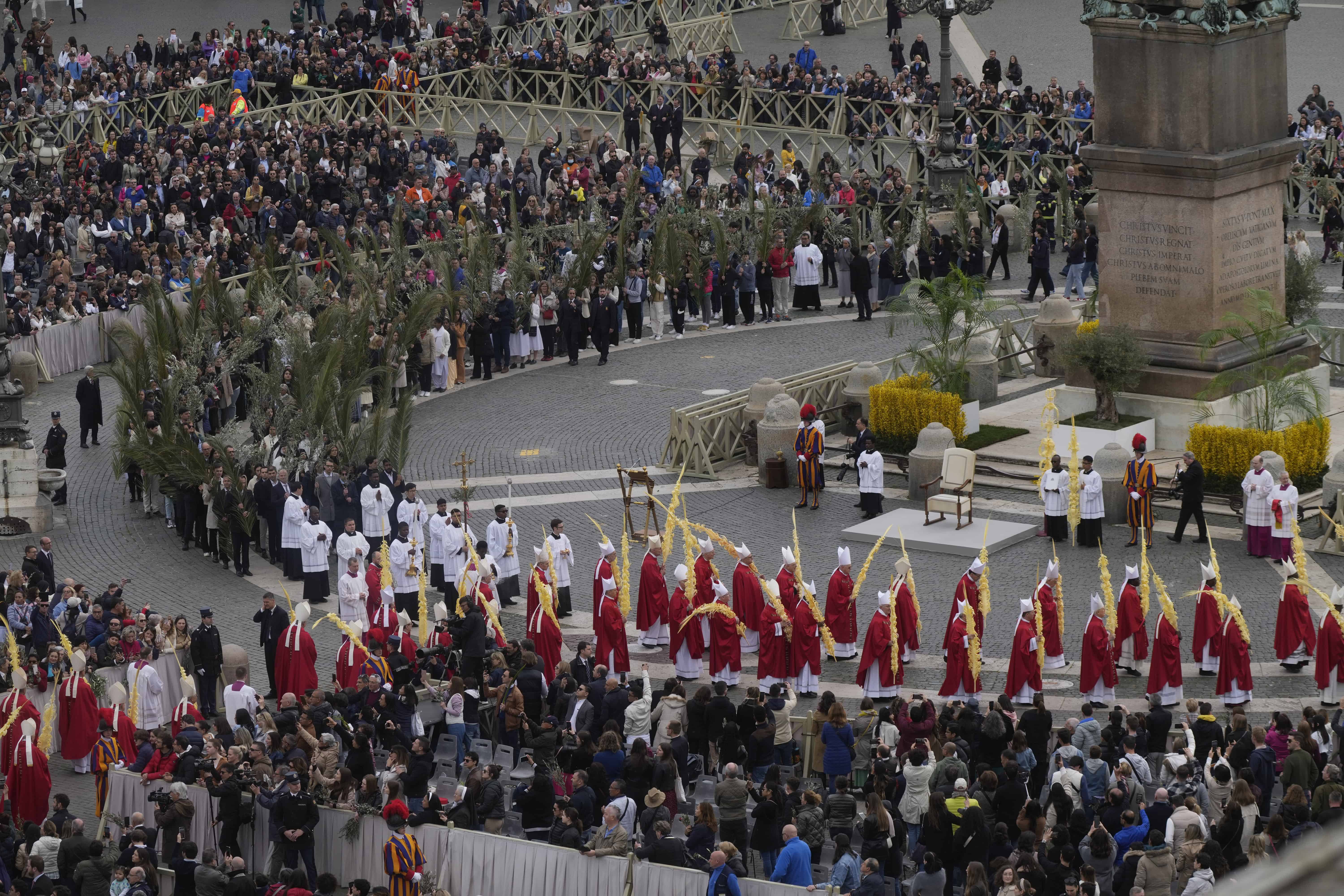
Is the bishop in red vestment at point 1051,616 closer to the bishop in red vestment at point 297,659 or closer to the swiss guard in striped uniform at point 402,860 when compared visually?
the swiss guard in striped uniform at point 402,860

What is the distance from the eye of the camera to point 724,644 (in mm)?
22109

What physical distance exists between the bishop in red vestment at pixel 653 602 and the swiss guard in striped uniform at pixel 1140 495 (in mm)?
5923

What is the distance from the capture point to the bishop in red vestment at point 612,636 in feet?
73.4

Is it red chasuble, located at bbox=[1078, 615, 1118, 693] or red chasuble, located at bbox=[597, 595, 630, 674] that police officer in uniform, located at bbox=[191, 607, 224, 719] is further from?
red chasuble, located at bbox=[1078, 615, 1118, 693]

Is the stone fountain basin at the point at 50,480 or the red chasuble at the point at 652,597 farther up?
the stone fountain basin at the point at 50,480

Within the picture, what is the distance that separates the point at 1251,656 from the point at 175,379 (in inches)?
559

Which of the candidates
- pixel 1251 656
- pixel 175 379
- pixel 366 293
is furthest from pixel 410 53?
pixel 1251 656

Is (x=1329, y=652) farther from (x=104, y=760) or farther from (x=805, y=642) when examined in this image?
(x=104, y=760)

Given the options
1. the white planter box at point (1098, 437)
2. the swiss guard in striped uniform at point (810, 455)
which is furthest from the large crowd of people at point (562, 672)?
the white planter box at point (1098, 437)

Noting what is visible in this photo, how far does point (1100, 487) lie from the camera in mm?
25547

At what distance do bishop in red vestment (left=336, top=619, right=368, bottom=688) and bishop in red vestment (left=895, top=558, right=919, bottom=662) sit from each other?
17.2ft

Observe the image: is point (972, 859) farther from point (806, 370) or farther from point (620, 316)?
point (620, 316)

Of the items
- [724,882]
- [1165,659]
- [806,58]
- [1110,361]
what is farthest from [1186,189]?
[806,58]

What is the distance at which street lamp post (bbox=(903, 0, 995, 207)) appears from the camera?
131 ft
